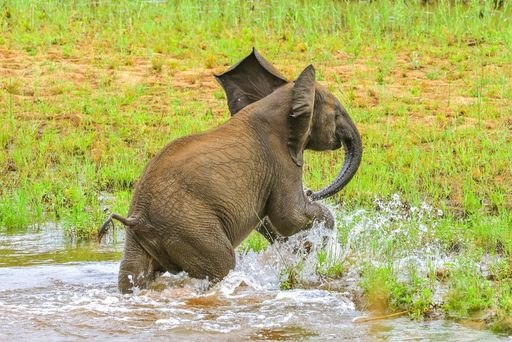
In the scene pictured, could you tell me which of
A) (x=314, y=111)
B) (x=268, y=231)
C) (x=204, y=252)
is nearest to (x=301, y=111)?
(x=314, y=111)

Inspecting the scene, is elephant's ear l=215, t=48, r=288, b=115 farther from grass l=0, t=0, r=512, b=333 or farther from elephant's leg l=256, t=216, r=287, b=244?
grass l=0, t=0, r=512, b=333

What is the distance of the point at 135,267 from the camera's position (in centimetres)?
723

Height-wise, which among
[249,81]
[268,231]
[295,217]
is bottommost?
[268,231]

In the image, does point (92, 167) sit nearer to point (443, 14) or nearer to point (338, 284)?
point (338, 284)

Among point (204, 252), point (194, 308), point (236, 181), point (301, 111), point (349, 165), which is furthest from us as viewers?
point (349, 165)

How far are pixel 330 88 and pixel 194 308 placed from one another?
6.08 meters

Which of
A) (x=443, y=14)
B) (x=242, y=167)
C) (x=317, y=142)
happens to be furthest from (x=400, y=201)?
(x=443, y=14)

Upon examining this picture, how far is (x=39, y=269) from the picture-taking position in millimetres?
8375

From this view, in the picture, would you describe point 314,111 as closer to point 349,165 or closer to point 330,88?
point 349,165

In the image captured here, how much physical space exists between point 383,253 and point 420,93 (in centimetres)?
529

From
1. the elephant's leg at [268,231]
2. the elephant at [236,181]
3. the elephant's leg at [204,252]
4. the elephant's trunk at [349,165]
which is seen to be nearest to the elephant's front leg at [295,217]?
the elephant at [236,181]

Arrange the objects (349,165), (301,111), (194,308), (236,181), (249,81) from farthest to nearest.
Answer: (249,81)
(349,165)
(301,111)
(236,181)
(194,308)

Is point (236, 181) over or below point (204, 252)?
over

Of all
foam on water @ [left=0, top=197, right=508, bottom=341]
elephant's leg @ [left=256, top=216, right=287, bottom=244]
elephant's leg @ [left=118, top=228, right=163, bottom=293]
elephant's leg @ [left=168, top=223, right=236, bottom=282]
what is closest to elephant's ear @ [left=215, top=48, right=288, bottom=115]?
elephant's leg @ [left=256, top=216, right=287, bottom=244]
